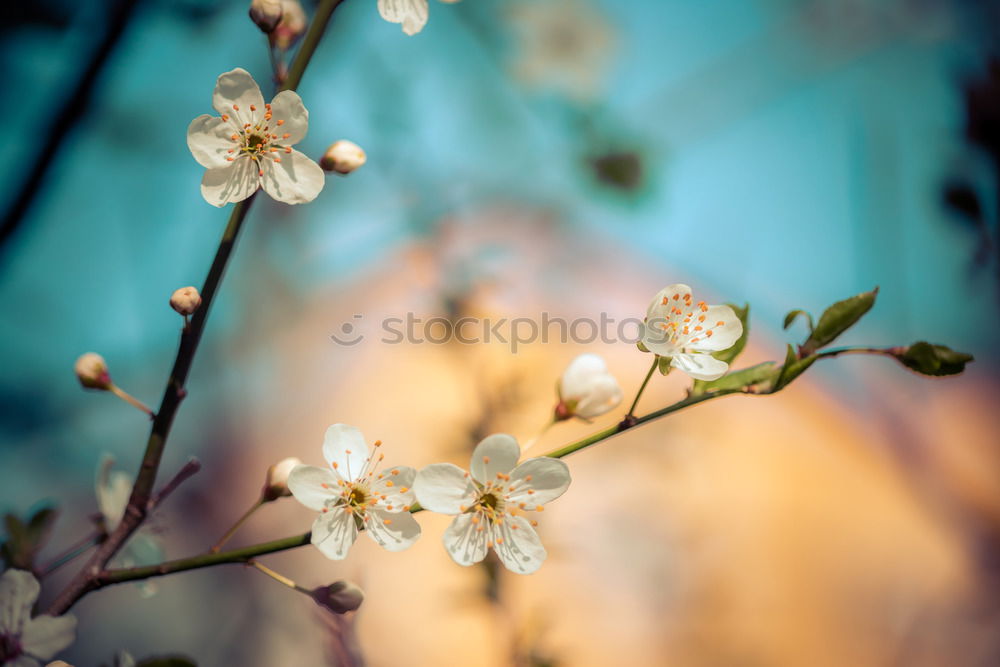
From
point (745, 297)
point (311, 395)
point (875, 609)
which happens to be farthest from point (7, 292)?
point (875, 609)

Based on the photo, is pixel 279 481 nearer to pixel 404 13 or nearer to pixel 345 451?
pixel 345 451

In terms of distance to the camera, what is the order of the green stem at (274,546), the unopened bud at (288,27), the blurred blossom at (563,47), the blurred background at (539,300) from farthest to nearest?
the blurred blossom at (563,47) → the blurred background at (539,300) → the unopened bud at (288,27) → the green stem at (274,546)

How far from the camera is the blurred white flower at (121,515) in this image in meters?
0.45

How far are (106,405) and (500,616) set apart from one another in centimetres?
63

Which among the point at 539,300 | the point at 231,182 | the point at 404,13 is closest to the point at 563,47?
the point at 539,300

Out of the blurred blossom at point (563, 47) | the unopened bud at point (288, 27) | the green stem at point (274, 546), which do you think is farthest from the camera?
the blurred blossom at point (563, 47)

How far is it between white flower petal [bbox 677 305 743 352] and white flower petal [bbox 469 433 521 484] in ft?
0.41

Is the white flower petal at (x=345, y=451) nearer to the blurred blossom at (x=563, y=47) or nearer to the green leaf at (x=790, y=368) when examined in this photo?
the green leaf at (x=790, y=368)

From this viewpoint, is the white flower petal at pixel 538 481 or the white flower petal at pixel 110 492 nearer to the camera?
the white flower petal at pixel 538 481

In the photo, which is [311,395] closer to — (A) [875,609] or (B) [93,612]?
(B) [93,612]

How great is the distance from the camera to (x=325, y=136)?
93 cm

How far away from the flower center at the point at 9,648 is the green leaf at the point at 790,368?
43 centimetres

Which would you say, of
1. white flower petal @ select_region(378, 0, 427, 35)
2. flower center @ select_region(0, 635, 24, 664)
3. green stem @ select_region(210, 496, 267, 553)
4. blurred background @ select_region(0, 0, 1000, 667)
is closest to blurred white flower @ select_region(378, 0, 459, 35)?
white flower petal @ select_region(378, 0, 427, 35)

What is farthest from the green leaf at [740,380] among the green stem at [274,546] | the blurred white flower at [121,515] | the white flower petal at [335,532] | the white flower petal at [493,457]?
the blurred white flower at [121,515]
